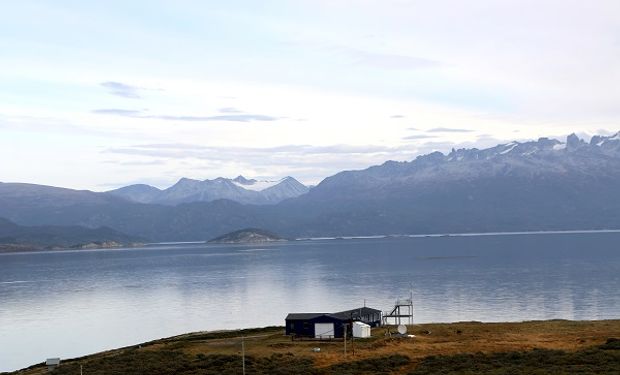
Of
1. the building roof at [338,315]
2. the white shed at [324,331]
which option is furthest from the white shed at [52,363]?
the white shed at [324,331]

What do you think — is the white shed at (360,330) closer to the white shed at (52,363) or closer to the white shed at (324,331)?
the white shed at (324,331)

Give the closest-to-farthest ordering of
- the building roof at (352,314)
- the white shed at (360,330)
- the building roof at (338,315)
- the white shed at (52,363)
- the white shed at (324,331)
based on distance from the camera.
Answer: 1. the white shed at (52,363)
2. the white shed at (360,330)
3. the white shed at (324,331)
4. the building roof at (338,315)
5. the building roof at (352,314)

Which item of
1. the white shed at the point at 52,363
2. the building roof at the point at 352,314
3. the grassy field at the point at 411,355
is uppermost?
the building roof at the point at 352,314

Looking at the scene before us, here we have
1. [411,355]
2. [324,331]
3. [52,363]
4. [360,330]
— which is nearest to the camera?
[411,355]

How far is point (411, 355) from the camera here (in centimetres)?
6744

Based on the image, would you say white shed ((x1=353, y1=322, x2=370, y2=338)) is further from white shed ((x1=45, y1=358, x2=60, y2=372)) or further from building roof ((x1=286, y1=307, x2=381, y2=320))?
white shed ((x1=45, y1=358, x2=60, y2=372))

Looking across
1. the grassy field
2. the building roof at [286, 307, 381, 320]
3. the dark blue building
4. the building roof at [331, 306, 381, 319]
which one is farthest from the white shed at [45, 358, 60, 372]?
the building roof at [331, 306, 381, 319]

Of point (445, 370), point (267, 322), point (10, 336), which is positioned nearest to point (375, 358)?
point (445, 370)

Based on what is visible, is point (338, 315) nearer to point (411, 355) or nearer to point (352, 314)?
point (352, 314)

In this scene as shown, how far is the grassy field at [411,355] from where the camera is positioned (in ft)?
202

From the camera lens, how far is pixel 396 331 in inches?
3312

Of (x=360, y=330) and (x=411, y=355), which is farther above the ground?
(x=360, y=330)

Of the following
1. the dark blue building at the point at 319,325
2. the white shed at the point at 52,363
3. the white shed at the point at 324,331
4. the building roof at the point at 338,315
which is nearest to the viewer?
the white shed at the point at 52,363

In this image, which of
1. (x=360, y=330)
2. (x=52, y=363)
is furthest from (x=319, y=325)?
(x=52, y=363)
